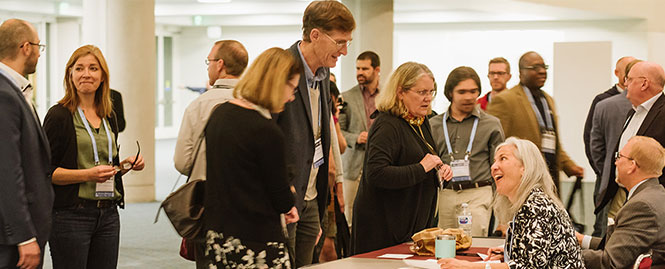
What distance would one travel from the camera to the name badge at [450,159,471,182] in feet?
16.7

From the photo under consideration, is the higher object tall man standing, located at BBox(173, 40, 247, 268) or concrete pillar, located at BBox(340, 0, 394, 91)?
concrete pillar, located at BBox(340, 0, 394, 91)

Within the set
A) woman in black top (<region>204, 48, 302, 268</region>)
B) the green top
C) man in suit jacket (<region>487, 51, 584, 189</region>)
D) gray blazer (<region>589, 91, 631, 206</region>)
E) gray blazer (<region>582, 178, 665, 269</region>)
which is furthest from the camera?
gray blazer (<region>589, 91, 631, 206</region>)

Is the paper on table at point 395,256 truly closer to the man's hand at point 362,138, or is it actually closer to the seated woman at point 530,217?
the seated woman at point 530,217

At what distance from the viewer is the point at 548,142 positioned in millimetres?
5664

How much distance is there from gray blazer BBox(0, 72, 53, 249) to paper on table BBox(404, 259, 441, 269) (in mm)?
1424

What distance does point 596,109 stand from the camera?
6957mm

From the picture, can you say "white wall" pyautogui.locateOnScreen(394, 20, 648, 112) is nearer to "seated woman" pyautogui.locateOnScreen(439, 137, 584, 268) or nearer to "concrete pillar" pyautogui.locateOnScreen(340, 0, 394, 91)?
"concrete pillar" pyautogui.locateOnScreen(340, 0, 394, 91)

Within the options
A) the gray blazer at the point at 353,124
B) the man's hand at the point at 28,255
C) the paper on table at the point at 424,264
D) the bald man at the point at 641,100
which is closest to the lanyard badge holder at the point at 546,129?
the bald man at the point at 641,100

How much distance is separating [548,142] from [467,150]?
2.55 feet

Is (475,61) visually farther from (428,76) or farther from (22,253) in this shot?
(22,253)

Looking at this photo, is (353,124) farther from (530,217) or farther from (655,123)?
(530,217)

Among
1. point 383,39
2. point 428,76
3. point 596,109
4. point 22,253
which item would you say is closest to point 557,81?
point 383,39

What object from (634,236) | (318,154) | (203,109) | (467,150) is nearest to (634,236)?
(634,236)

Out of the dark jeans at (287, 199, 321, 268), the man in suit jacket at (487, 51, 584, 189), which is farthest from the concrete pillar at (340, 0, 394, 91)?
the dark jeans at (287, 199, 321, 268)
